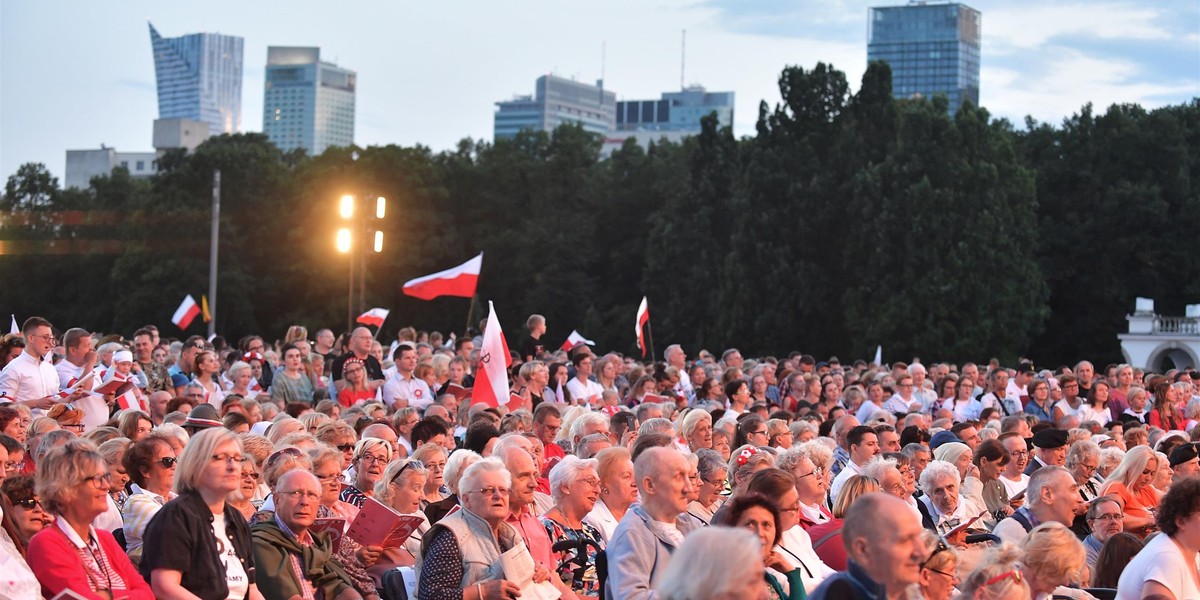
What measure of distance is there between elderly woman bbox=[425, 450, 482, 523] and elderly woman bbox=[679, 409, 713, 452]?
331 centimetres

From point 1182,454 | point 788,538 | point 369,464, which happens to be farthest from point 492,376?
point 788,538

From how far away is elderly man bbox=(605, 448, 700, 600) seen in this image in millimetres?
6555

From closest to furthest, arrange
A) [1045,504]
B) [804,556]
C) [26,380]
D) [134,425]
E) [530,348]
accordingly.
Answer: [804,556], [1045,504], [134,425], [26,380], [530,348]

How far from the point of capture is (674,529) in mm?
6777

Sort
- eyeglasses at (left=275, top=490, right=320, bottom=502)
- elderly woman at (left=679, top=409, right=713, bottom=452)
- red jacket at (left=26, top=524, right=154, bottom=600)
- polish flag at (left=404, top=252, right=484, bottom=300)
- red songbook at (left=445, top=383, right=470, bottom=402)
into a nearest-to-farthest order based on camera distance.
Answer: red jacket at (left=26, top=524, right=154, bottom=600), eyeglasses at (left=275, top=490, right=320, bottom=502), elderly woman at (left=679, top=409, right=713, bottom=452), red songbook at (left=445, top=383, right=470, bottom=402), polish flag at (left=404, top=252, right=484, bottom=300)

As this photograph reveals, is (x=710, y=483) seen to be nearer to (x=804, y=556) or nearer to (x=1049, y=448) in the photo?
(x=804, y=556)

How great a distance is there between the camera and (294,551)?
710 centimetres

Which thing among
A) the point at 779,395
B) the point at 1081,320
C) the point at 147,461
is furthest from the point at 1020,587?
the point at 1081,320

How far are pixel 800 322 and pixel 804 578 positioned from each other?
132 feet

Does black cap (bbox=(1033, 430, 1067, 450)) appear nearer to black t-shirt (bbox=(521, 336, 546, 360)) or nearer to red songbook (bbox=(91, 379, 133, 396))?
red songbook (bbox=(91, 379, 133, 396))

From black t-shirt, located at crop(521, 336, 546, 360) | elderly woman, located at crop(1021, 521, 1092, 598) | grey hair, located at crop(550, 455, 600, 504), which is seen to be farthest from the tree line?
elderly woman, located at crop(1021, 521, 1092, 598)

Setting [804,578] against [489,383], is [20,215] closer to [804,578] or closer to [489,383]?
[489,383]

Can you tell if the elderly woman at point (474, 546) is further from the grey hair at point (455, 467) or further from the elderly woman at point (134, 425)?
the elderly woman at point (134, 425)

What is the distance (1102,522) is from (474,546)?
380 centimetres
